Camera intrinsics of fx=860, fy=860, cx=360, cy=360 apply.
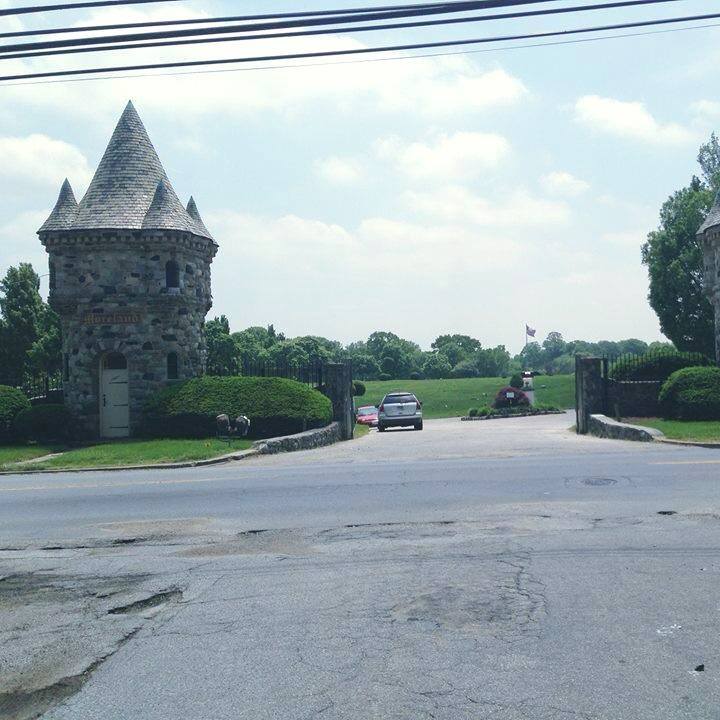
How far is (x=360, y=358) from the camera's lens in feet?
416

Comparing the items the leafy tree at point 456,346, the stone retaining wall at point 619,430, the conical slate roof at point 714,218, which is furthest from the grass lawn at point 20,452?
the leafy tree at point 456,346

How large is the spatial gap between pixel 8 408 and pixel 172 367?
525cm

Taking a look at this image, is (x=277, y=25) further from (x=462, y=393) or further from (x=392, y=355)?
(x=392, y=355)

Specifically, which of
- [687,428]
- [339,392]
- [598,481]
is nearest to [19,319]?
[339,392]

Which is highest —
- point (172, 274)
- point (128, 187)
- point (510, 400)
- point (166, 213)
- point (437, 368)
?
point (128, 187)

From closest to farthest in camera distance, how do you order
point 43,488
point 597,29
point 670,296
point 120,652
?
point 120,652 → point 597,29 → point 43,488 → point 670,296

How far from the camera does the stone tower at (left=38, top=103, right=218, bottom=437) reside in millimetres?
28266

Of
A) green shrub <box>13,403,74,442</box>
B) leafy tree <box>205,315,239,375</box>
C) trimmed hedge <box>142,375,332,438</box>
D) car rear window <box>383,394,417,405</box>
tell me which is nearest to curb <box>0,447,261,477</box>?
trimmed hedge <box>142,375,332,438</box>

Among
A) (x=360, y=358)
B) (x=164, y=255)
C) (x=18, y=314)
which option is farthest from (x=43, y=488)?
(x=360, y=358)

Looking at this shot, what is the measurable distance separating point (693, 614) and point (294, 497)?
7.29 m

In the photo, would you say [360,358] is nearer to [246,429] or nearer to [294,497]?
[246,429]

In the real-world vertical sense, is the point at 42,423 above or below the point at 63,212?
below

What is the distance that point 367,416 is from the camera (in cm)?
4275

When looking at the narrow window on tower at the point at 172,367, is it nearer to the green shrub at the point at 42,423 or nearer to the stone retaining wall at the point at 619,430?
the green shrub at the point at 42,423
